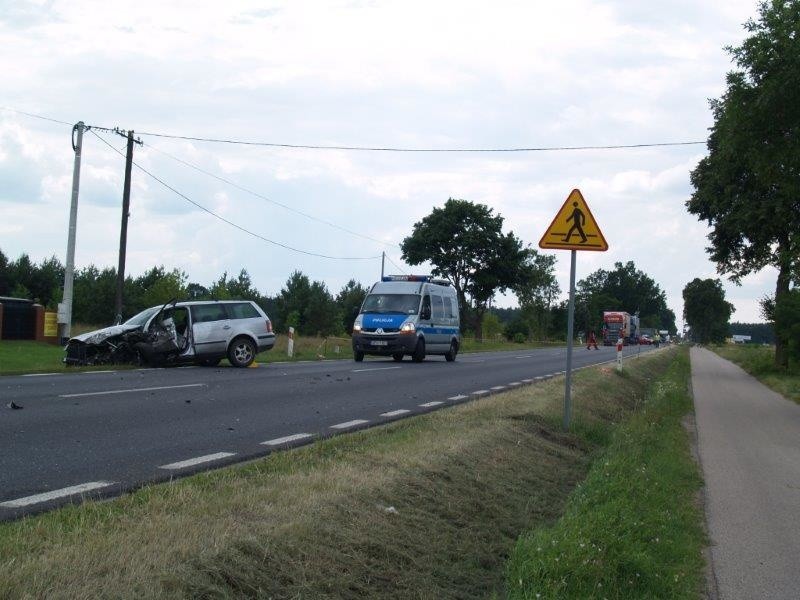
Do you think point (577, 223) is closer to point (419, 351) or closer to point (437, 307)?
point (419, 351)

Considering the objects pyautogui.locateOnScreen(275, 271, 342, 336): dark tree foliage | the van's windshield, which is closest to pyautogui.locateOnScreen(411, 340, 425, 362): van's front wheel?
the van's windshield

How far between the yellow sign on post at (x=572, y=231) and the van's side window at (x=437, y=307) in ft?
57.7

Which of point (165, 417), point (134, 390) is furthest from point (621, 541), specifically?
point (134, 390)

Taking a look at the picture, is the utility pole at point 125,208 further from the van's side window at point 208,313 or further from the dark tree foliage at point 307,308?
the dark tree foliage at point 307,308

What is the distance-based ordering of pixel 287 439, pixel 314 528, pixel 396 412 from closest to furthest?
pixel 314 528, pixel 287 439, pixel 396 412

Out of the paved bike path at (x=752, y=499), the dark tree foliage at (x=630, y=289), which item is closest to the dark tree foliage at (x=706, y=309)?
the dark tree foliage at (x=630, y=289)

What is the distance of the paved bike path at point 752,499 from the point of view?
5891 mm

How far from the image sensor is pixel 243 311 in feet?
72.6

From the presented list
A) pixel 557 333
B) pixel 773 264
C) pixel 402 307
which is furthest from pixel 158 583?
pixel 557 333

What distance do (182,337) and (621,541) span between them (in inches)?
644

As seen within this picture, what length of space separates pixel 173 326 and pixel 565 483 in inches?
554

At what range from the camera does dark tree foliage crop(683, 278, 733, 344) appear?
397ft

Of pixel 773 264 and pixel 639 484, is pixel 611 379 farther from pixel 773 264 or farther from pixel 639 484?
pixel 639 484

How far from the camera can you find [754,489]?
9.02 metres
